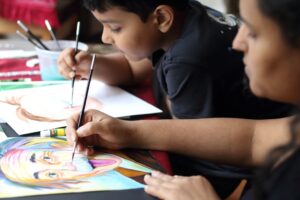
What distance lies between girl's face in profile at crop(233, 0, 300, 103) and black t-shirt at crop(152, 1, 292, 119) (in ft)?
1.13

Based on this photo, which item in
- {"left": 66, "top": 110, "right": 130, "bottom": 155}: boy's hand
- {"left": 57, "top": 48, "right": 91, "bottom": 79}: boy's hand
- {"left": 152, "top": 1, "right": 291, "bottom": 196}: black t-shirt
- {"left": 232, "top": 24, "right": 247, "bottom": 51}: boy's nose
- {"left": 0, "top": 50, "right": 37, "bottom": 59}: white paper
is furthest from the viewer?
{"left": 0, "top": 50, "right": 37, "bottom": 59}: white paper

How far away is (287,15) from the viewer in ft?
1.97

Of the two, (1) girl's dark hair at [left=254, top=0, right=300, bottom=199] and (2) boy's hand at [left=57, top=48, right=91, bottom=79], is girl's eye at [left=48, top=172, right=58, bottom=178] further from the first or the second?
(2) boy's hand at [left=57, top=48, right=91, bottom=79]

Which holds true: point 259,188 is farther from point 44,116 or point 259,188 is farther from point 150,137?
point 44,116

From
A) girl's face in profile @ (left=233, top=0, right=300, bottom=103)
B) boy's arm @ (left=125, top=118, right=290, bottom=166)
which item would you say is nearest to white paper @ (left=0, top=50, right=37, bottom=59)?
boy's arm @ (left=125, top=118, right=290, bottom=166)

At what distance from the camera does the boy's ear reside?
1.14m

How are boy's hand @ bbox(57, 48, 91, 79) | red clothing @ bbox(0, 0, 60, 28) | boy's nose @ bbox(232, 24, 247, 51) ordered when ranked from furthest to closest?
1. red clothing @ bbox(0, 0, 60, 28)
2. boy's hand @ bbox(57, 48, 91, 79)
3. boy's nose @ bbox(232, 24, 247, 51)

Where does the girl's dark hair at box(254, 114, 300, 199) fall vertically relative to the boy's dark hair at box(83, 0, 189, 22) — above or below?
below

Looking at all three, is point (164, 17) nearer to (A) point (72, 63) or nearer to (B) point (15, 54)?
(A) point (72, 63)

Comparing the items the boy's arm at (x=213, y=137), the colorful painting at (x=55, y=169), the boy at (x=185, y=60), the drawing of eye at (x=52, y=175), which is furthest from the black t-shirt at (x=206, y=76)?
the drawing of eye at (x=52, y=175)

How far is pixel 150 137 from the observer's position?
911mm

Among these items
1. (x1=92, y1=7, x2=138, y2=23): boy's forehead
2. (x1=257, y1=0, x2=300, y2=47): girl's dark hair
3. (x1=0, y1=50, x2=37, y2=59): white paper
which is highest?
(x1=257, y1=0, x2=300, y2=47): girl's dark hair

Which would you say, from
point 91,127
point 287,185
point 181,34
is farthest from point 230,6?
point 287,185

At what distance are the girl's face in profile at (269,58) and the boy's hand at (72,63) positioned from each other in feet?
1.97
